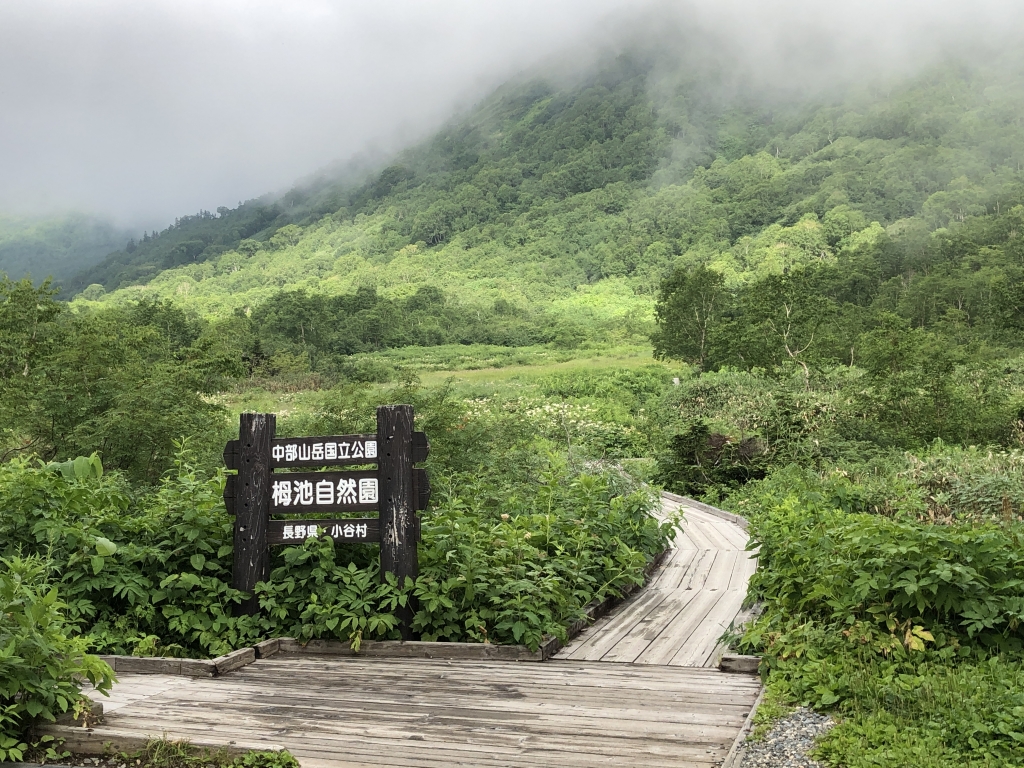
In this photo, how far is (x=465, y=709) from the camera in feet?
14.8

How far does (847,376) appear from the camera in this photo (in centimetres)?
2245

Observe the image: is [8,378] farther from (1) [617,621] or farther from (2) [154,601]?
(1) [617,621]

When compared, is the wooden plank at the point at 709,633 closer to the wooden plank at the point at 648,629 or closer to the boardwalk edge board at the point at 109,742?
the wooden plank at the point at 648,629

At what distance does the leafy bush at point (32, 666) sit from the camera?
3877 millimetres

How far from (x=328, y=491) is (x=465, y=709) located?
2.26 metres

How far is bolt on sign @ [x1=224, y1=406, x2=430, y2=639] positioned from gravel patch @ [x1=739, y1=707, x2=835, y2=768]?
2.91m

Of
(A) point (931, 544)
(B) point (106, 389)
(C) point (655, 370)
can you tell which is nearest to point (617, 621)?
(A) point (931, 544)

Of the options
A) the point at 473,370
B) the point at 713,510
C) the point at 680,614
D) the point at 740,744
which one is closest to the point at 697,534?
the point at 713,510

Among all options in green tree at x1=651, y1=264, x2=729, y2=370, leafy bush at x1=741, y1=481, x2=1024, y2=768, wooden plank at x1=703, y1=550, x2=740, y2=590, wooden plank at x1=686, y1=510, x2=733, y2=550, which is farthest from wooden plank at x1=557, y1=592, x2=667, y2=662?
green tree at x1=651, y1=264, x2=729, y2=370

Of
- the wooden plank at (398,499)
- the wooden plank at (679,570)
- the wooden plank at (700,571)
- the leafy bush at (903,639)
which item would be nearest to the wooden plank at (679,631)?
the wooden plank at (700,571)

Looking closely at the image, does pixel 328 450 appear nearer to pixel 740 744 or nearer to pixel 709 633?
pixel 709 633

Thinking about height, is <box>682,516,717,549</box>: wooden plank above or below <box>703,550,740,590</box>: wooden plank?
below

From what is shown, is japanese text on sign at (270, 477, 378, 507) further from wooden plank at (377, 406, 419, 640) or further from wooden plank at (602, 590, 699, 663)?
wooden plank at (602, 590, 699, 663)

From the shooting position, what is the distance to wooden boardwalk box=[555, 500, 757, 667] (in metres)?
5.93
